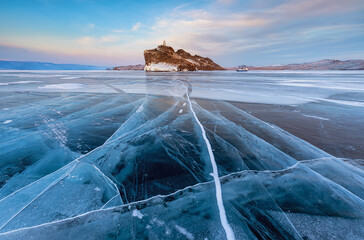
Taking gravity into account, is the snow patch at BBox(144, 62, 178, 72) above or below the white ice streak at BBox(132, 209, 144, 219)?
above

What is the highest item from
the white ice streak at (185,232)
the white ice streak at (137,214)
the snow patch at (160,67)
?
the snow patch at (160,67)

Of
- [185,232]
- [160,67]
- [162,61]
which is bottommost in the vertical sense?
[185,232]

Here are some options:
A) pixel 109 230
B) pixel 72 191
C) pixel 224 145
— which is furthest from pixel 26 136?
pixel 224 145

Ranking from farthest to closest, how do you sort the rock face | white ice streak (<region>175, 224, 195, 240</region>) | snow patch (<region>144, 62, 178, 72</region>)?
the rock face < snow patch (<region>144, 62, 178, 72</region>) < white ice streak (<region>175, 224, 195, 240</region>)

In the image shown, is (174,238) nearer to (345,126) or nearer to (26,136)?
(26,136)

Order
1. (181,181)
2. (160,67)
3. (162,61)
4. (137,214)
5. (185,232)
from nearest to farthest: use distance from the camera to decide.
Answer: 1. (185,232)
2. (137,214)
3. (181,181)
4. (160,67)
5. (162,61)

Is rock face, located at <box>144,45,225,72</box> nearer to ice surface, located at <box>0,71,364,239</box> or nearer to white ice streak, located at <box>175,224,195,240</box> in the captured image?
ice surface, located at <box>0,71,364,239</box>

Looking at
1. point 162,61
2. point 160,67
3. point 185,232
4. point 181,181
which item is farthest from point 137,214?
point 162,61

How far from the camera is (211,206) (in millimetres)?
1338

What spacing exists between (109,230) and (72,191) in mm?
607

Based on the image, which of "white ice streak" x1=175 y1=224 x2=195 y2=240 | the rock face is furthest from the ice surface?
the rock face

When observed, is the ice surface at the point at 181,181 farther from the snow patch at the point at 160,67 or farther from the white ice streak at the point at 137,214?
the snow patch at the point at 160,67

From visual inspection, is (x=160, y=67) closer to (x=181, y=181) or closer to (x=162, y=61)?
(x=162, y=61)

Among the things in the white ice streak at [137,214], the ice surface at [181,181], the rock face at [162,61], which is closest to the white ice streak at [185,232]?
the ice surface at [181,181]
